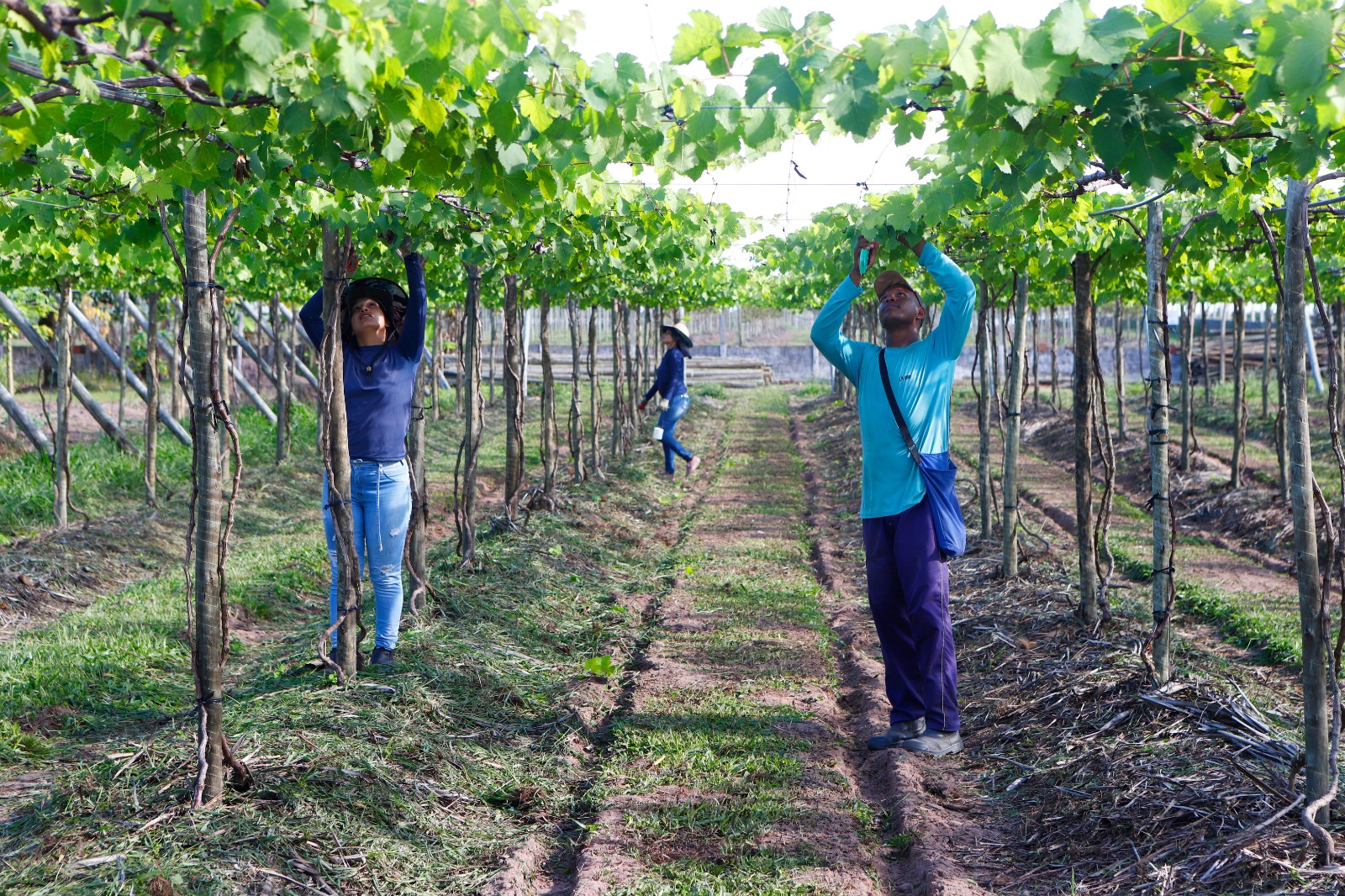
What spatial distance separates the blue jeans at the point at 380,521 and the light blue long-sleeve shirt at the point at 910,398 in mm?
1948

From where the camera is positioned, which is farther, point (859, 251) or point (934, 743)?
point (859, 251)

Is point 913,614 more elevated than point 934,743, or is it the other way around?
point 913,614

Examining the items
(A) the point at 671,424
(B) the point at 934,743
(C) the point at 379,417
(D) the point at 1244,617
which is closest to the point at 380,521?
(C) the point at 379,417

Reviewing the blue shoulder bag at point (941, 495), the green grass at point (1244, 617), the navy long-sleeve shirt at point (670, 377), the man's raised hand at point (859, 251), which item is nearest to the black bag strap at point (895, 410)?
the blue shoulder bag at point (941, 495)

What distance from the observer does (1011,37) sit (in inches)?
93.1

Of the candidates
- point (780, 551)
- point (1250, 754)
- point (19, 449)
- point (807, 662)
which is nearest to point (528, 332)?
point (19, 449)

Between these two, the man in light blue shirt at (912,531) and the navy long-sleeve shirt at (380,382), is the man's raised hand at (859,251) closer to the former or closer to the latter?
the man in light blue shirt at (912,531)

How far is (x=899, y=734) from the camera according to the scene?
4.23 meters

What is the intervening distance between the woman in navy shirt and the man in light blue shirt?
6.38 feet

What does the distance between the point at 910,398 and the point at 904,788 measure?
4.98 feet

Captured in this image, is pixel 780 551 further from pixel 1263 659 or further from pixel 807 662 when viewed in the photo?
pixel 1263 659

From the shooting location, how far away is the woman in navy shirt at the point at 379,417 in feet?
15.1

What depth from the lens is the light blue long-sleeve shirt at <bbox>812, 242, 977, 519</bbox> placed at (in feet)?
13.9

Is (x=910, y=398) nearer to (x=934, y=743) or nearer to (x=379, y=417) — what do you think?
(x=934, y=743)
